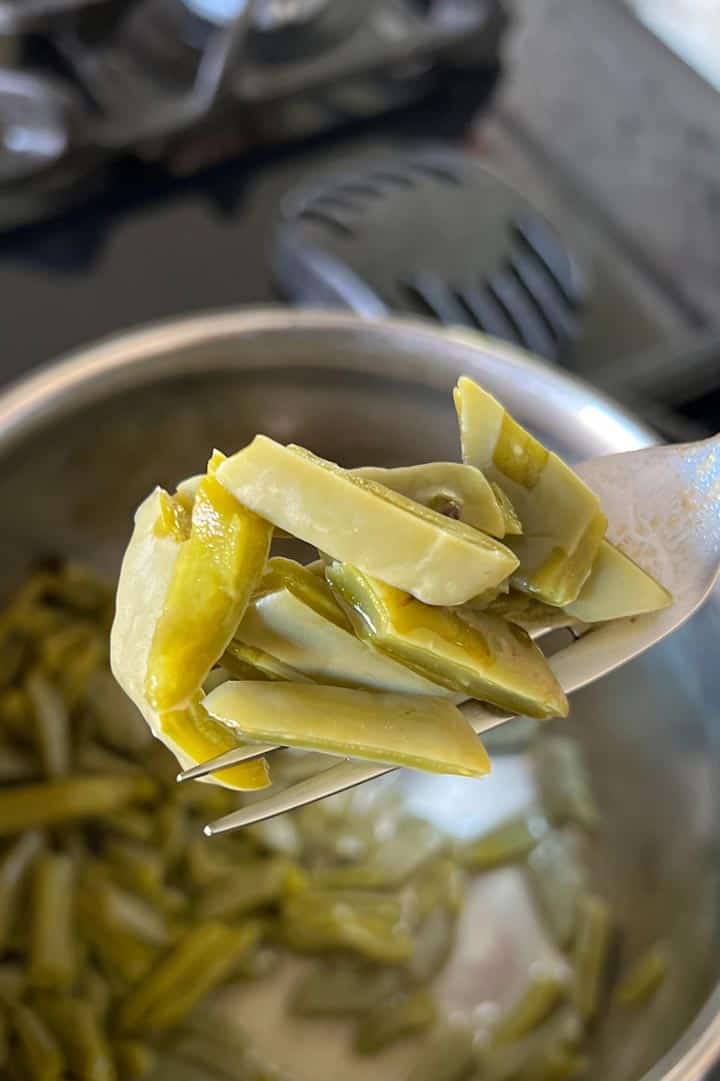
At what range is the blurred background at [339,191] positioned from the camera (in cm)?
127

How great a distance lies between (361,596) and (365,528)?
53mm

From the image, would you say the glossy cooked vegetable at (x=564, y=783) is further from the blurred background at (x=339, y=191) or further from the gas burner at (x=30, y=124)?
the gas burner at (x=30, y=124)

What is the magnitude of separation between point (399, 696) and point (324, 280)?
74 cm

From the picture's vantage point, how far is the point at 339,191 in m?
1.33

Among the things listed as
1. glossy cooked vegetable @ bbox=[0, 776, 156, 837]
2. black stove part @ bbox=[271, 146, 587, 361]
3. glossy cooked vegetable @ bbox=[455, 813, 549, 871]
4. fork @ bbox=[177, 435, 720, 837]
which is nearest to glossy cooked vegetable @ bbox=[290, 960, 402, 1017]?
glossy cooked vegetable @ bbox=[455, 813, 549, 871]

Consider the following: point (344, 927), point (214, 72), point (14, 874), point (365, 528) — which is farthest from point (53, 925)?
point (214, 72)

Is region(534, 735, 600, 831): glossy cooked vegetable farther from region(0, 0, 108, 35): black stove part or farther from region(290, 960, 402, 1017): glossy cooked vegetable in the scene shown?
region(0, 0, 108, 35): black stove part

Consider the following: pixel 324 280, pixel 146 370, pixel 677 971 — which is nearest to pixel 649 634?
pixel 677 971

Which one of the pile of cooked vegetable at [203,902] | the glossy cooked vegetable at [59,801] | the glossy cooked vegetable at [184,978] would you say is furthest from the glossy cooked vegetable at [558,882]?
the glossy cooked vegetable at [59,801]

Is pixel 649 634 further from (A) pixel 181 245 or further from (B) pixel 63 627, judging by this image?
(A) pixel 181 245

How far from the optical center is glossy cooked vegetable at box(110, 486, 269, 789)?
1.89ft

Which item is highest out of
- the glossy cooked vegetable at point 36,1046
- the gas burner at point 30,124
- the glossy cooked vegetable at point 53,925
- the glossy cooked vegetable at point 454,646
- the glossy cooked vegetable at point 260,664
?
the glossy cooked vegetable at point 454,646

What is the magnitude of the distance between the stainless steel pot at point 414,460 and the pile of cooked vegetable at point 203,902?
0.03m

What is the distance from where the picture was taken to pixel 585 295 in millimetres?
1359
